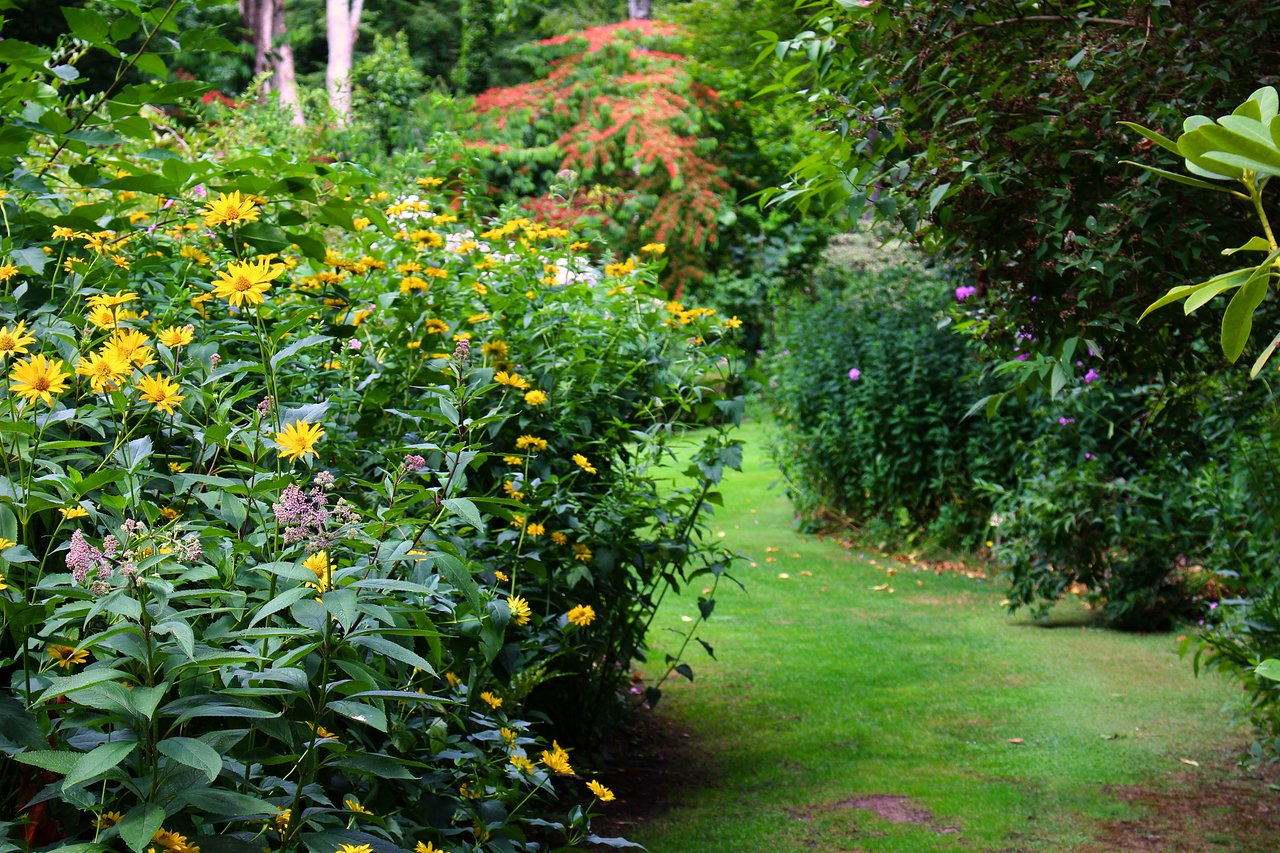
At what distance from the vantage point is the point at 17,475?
5.37ft

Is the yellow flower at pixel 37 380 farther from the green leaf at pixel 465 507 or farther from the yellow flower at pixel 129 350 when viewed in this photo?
the green leaf at pixel 465 507

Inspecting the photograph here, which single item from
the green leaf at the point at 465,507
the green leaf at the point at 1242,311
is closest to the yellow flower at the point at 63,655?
the green leaf at the point at 465,507

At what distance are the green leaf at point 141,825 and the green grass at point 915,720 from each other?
224 cm

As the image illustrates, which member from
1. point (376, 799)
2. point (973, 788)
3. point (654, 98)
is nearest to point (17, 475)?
point (376, 799)

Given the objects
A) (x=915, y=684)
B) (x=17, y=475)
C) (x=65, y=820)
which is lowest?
(x=915, y=684)

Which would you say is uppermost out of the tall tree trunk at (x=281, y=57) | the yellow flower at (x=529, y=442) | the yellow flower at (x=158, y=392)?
the tall tree trunk at (x=281, y=57)

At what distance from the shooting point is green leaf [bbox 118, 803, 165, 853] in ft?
3.59

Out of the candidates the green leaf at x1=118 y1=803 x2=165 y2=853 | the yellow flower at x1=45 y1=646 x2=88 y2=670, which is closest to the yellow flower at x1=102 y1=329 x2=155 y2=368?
the yellow flower at x1=45 y1=646 x2=88 y2=670

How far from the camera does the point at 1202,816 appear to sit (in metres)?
3.53

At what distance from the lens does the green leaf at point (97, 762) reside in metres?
1.09

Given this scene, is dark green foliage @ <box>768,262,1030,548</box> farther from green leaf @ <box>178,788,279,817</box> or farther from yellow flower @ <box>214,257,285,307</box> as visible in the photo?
green leaf @ <box>178,788,279,817</box>

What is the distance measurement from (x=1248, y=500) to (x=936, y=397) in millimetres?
3861

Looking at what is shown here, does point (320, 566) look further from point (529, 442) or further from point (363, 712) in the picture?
point (529, 442)

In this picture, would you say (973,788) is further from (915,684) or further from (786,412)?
(786,412)
